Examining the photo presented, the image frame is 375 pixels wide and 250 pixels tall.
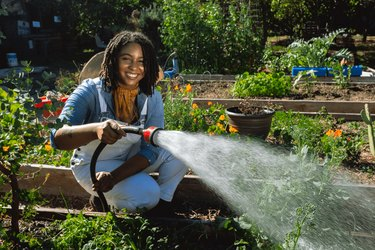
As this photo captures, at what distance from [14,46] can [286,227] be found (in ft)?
41.2

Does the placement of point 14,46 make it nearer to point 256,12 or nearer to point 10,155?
point 256,12

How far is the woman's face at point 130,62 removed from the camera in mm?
2725

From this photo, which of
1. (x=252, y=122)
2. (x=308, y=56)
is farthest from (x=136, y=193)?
(x=308, y=56)

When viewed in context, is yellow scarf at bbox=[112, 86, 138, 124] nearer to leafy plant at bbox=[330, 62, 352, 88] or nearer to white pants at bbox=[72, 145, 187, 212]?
white pants at bbox=[72, 145, 187, 212]

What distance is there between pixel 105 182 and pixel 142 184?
24 cm

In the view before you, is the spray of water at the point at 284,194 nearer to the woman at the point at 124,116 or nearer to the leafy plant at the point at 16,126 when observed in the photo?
the woman at the point at 124,116

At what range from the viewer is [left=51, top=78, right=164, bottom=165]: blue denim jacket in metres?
2.65

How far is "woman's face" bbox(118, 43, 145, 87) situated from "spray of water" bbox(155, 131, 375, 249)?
1.60ft

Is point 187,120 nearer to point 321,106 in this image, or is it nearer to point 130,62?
point 130,62

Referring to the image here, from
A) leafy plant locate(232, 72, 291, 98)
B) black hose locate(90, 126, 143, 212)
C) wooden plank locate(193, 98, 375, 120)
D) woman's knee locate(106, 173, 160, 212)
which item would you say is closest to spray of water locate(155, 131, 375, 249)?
black hose locate(90, 126, 143, 212)

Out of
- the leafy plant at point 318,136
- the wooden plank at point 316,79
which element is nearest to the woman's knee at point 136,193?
the leafy plant at point 318,136

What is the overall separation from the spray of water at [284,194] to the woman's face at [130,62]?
0.49 metres

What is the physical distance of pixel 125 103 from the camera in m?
2.83

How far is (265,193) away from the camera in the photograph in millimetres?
2354
